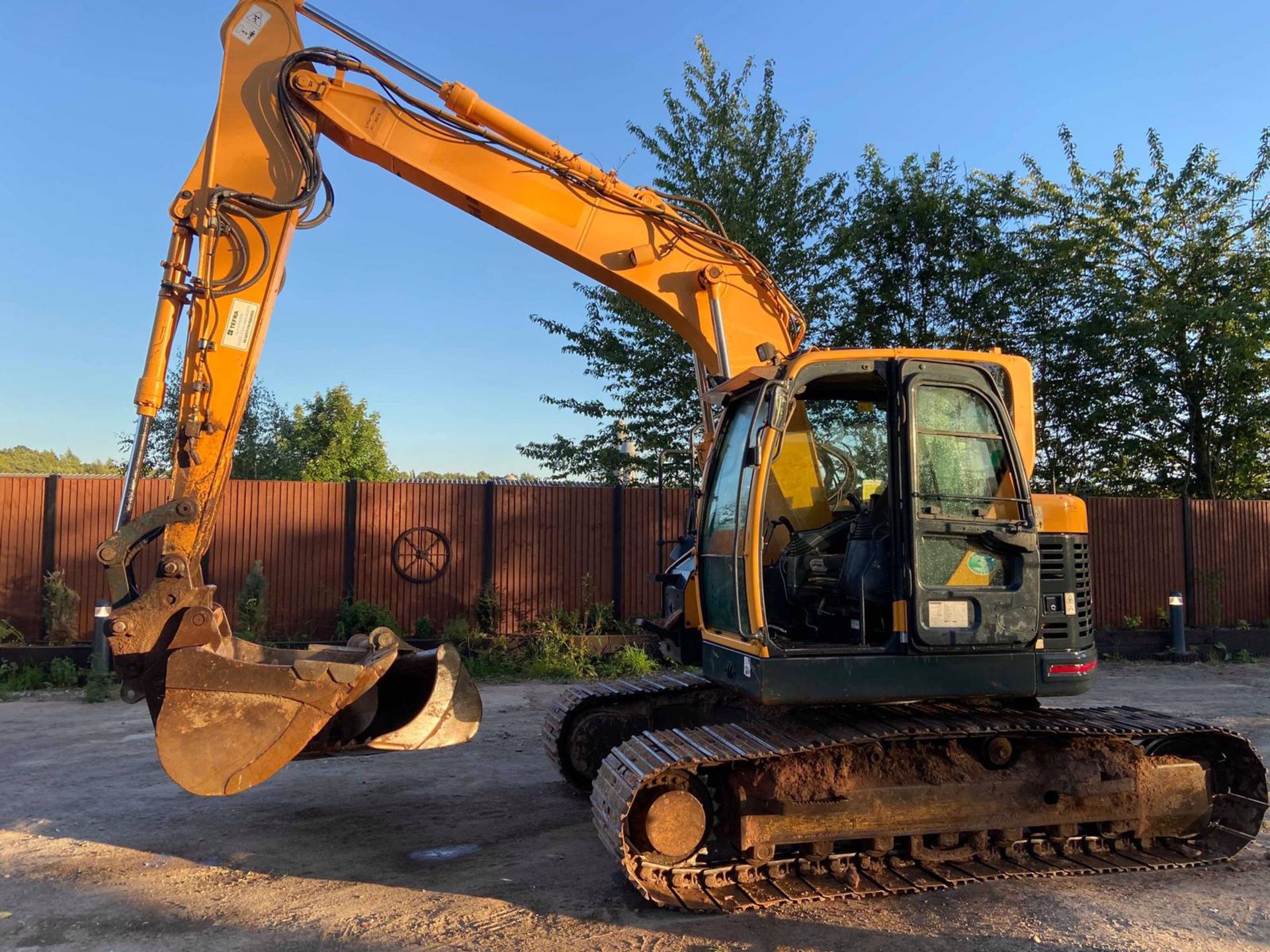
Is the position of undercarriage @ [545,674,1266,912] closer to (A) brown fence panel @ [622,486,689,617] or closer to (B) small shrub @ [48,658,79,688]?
(A) brown fence panel @ [622,486,689,617]

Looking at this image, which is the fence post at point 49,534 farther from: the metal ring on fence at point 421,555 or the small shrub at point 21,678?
the metal ring on fence at point 421,555

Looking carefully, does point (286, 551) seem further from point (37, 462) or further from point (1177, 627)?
point (37, 462)

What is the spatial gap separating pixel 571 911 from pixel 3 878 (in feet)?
Answer: 9.70

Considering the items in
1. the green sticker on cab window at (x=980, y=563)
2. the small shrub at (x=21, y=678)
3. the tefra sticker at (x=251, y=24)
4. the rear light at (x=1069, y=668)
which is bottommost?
the small shrub at (x=21, y=678)

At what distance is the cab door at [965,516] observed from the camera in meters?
4.46

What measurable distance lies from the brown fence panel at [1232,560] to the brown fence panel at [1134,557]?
0.37 metres

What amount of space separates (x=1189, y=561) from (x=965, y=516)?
39.4ft

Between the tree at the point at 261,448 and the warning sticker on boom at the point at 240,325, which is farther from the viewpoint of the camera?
the tree at the point at 261,448

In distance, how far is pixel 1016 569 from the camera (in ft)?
15.0

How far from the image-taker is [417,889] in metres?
4.53

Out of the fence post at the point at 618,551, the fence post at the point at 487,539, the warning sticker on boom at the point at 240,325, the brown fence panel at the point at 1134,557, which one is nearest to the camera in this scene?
the warning sticker on boom at the point at 240,325

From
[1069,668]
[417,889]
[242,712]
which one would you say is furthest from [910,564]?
[242,712]

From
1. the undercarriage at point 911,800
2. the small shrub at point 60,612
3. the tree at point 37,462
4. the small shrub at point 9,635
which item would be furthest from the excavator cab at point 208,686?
the tree at point 37,462

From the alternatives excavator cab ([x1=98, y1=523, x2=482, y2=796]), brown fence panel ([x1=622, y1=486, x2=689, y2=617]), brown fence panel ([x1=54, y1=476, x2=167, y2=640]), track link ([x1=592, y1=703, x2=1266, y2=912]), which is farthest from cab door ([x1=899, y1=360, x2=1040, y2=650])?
brown fence panel ([x1=54, y1=476, x2=167, y2=640])
